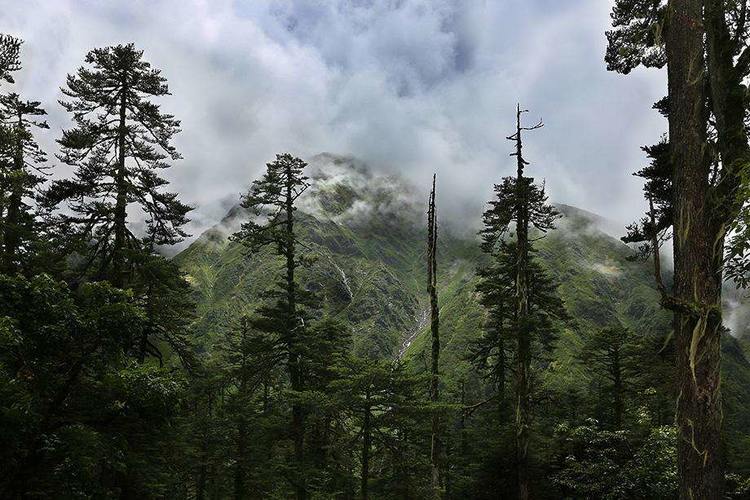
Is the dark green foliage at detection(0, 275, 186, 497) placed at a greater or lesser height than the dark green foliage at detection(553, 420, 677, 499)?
greater

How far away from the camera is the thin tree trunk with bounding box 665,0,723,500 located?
502 cm

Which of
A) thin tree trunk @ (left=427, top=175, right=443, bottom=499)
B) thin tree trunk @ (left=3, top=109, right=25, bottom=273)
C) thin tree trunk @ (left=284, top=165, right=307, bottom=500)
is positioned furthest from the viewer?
thin tree trunk @ (left=284, top=165, right=307, bottom=500)

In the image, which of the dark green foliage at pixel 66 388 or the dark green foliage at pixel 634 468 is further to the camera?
the dark green foliage at pixel 634 468

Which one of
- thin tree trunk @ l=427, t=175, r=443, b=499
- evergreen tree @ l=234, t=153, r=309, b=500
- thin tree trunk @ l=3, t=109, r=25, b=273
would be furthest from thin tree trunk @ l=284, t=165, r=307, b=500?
thin tree trunk @ l=3, t=109, r=25, b=273

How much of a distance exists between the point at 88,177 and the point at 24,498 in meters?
11.2

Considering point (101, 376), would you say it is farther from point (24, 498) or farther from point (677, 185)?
point (677, 185)

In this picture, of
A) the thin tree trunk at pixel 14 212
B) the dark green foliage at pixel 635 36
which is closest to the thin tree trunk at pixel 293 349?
the thin tree trunk at pixel 14 212

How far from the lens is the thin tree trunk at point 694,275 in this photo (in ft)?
16.5

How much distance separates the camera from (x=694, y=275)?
17.1 ft

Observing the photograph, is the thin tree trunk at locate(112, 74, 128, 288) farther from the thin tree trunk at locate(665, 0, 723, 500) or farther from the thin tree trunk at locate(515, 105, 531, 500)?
the thin tree trunk at locate(665, 0, 723, 500)

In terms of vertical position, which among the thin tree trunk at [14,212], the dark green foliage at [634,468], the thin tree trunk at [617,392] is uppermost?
the thin tree trunk at [14,212]

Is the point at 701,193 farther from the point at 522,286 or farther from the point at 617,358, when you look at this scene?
the point at 617,358

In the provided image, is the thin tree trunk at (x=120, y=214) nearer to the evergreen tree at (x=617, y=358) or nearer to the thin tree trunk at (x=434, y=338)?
the thin tree trunk at (x=434, y=338)

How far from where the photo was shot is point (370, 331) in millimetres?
193375
